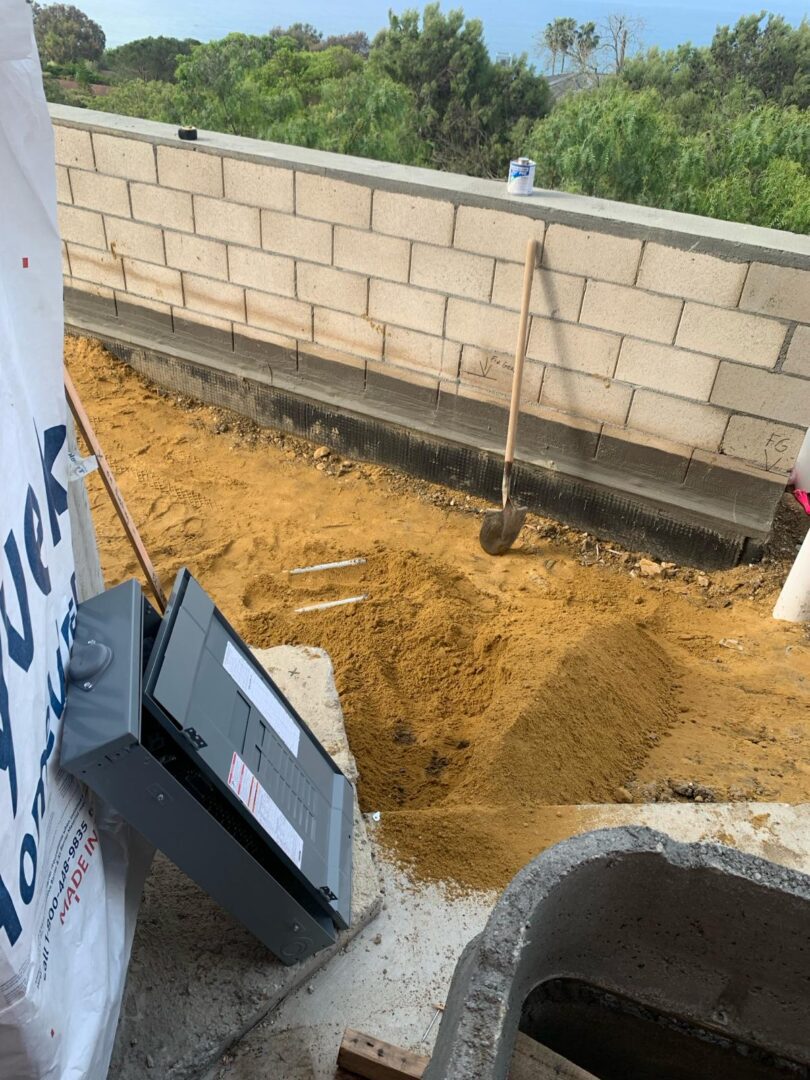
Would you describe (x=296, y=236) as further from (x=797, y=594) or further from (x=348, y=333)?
(x=797, y=594)

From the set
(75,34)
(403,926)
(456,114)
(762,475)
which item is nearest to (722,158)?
(456,114)

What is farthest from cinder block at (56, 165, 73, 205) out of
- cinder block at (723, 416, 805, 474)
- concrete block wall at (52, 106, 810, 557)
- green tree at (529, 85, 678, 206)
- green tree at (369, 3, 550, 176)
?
green tree at (369, 3, 550, 176)

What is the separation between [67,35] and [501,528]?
41029mm

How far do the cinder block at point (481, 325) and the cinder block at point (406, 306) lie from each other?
81mm

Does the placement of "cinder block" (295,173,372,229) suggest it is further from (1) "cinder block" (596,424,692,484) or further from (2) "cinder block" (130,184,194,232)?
(1) "cinder block" (596,424,692,484)

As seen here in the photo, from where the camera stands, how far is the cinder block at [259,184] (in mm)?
Result: 4750

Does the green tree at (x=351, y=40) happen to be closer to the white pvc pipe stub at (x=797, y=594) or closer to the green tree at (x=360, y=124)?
the green tree at (x=360, y=124)

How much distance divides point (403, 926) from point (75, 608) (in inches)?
53.0

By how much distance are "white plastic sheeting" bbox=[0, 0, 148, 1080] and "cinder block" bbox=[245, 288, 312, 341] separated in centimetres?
354

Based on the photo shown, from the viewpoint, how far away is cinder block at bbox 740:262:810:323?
374cm

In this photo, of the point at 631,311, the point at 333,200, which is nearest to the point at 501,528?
the point at 631,311

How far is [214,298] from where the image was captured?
5414 millimetres

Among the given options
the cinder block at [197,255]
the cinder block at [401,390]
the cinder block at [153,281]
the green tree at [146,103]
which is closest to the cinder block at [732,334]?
the cinder block at [401,390]

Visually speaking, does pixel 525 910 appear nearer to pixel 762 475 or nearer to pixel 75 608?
pixel 75 608
